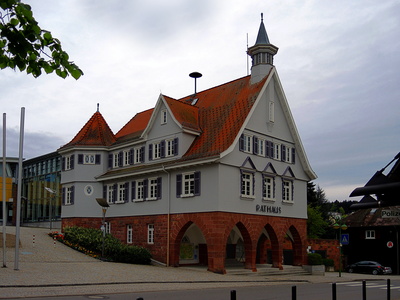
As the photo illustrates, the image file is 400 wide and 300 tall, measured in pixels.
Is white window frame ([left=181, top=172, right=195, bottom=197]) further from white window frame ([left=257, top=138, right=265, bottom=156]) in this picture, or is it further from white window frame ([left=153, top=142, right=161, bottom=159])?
white window frame ([left=257, top=138, right=265, bottom=156])

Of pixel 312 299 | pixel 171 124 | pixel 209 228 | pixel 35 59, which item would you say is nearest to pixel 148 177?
pixel 171 124

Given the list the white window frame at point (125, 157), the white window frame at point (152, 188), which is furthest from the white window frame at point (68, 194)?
the white window frame at point (152, 188)

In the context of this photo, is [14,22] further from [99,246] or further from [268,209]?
[99,246]

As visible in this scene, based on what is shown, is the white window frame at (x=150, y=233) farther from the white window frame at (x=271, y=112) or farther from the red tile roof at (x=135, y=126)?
the white window frame at (x=271, y=112)

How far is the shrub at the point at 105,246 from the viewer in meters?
33.0

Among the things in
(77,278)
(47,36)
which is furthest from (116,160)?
(47,36)

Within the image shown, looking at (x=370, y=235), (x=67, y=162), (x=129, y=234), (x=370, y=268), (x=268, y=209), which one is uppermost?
(x=67, y=162)

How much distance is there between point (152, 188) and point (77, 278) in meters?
13.4

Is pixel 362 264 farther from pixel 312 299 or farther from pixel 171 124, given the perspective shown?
pixel 312 299

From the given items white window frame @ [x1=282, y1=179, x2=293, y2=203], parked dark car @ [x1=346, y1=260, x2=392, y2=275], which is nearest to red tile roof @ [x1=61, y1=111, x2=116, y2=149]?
white window frame @ [x1=282, y1=179, x2=293, y2=203]

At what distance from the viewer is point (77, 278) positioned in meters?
22.6

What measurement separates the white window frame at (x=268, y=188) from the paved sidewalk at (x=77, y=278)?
5.21 meters

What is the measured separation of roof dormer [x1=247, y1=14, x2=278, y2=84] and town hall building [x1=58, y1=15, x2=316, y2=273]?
0.23 ft

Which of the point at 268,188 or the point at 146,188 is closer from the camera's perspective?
the point at 268,188
